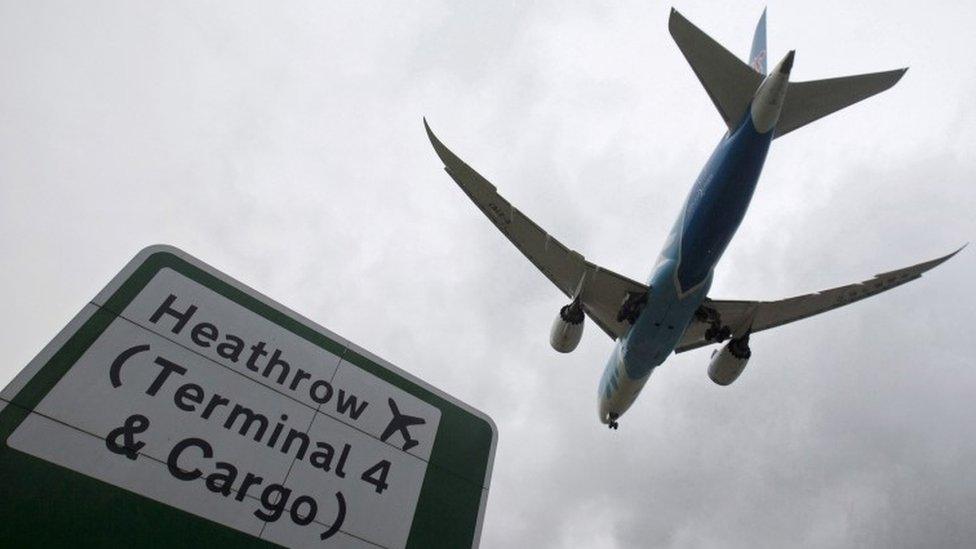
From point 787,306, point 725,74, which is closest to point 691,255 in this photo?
point 725,74

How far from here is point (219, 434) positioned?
341cm

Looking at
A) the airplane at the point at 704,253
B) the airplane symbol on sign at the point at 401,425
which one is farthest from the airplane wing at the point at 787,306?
the airplane symbol on sign at the point at 401,425

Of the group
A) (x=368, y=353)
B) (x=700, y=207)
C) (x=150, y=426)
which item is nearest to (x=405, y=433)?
(x=368, y=353)

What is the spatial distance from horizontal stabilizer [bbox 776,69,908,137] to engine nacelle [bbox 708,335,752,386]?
288 inches

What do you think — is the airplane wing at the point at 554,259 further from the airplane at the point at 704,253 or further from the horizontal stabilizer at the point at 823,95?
the horizontal stabilizer at the point at 823,95

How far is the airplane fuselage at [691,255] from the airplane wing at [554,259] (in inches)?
36.8

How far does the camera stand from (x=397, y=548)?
3801mm

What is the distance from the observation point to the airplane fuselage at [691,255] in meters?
11.6

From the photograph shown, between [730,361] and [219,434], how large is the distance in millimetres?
16912

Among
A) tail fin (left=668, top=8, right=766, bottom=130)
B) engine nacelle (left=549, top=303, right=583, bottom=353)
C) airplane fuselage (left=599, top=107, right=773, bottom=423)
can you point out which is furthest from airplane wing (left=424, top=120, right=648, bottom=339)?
tail fin (left=668, top=8, right=766, bottom=130)

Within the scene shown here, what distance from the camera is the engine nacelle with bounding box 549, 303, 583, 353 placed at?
1561 centimetres

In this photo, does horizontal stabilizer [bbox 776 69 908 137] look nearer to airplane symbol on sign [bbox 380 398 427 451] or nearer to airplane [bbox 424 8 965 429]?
airplane [bbox 424 8 965 429]

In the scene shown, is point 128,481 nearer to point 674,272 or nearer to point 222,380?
point 222,380

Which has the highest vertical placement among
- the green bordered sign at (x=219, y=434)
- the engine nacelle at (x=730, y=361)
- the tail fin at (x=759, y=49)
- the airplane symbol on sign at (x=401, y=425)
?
the tail fin at (x=759, y=49)
